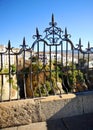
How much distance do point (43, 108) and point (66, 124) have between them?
482mm

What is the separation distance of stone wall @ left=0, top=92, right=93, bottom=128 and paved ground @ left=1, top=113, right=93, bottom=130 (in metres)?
0.07

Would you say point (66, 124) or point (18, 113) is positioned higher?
point (18, 113)

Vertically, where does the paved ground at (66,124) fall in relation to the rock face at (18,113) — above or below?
below

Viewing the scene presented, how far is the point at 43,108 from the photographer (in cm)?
291

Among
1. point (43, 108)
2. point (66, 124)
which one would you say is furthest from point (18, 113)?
point (66, 124)

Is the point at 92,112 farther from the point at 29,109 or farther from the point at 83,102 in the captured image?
the point at 29,109

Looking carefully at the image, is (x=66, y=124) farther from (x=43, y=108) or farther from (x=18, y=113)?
(x=18, y=113)

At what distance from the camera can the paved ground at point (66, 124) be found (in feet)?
9.11

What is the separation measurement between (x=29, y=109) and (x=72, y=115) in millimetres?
827

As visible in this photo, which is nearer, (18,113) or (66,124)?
(18,113)

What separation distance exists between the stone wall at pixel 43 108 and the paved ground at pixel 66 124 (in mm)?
71

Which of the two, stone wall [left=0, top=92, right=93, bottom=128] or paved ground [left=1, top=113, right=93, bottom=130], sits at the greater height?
stone wall [left=0, top=92, right=93, bottom=128]

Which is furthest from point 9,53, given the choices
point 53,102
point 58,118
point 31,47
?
point 58,118

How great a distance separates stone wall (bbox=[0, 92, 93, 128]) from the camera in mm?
2723
